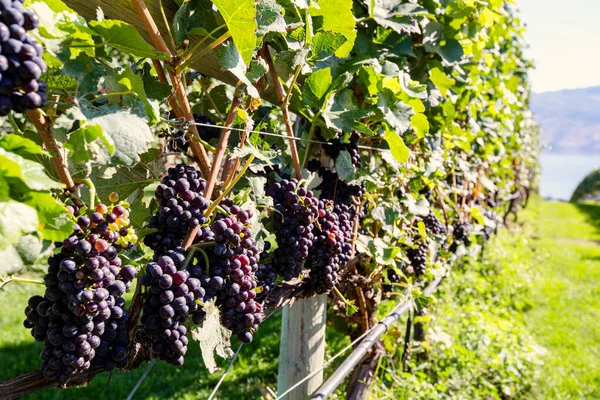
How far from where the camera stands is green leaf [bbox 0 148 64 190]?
0.64 metres

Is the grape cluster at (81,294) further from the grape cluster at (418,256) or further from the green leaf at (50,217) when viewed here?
the grape cluster at (418,256)

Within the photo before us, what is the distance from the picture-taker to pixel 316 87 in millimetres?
1440

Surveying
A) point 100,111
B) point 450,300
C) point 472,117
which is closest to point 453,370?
point 450,300

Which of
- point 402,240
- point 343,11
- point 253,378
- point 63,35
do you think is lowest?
point 253,378

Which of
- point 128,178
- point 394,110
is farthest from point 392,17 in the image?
point 128,178

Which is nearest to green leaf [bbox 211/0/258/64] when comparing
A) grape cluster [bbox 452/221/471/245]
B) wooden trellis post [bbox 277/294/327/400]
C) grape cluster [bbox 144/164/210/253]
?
grape cluster [bbox 144/164/210/253]

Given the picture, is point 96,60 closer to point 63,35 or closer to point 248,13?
point 63,35

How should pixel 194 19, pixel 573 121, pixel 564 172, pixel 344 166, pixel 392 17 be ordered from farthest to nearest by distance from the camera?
1. pixel 573 121
2. pixel 564 172
3. pixel 392 17
4. pixel 344 166
5. pixel 194 19

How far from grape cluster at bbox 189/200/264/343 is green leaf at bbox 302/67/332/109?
0.50m

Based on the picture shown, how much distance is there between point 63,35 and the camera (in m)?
0.78

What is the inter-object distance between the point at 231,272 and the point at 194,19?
20.9 inches

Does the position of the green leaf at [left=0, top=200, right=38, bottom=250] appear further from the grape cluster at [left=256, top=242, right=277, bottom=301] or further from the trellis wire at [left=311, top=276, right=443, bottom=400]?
the trellis wire at [left=311, top=276, right=443, bottom=400]

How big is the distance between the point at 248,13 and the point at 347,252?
0.88m

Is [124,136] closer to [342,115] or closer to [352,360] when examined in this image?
[342,115]
